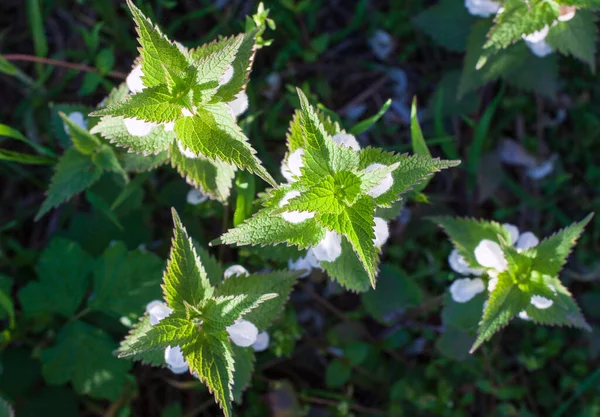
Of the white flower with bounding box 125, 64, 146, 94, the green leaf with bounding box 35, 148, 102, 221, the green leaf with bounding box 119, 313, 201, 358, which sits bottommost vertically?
the green leaf with bounding box 119, 313, 201, 358

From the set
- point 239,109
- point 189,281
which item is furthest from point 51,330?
point 239,109

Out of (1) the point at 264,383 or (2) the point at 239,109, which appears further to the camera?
(1) the point at 264,383

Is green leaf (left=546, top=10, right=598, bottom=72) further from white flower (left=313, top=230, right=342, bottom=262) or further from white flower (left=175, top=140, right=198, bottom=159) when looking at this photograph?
white flower (left=175, top=140, right=198, bottom=159)

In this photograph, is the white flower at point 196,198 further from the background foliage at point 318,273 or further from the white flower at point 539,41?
the white flower at point 539,41

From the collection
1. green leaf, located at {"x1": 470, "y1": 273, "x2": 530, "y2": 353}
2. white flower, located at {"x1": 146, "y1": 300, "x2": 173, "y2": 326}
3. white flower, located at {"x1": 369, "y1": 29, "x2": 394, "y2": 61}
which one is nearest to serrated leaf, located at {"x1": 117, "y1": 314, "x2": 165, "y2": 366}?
white flower, located at {"x1": 146, "y1": 300, "x2": 173, "y2": 326}

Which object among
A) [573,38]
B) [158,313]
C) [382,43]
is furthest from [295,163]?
[382,43]

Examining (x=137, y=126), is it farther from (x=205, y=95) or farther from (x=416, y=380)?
(x=416, y=380)

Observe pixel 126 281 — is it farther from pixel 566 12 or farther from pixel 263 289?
pixel 566 12
